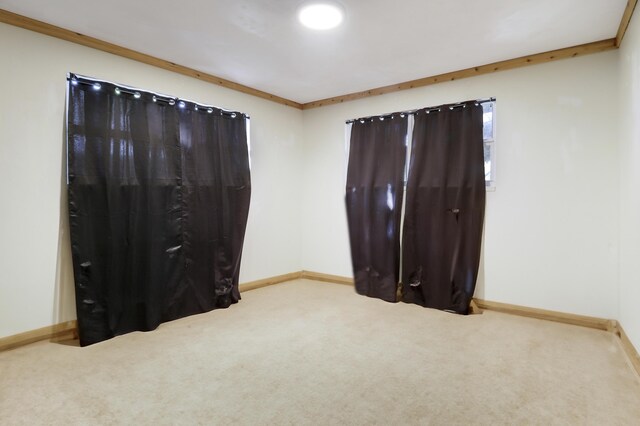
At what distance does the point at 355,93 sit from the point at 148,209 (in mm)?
2702

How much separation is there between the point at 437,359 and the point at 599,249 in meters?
1.77

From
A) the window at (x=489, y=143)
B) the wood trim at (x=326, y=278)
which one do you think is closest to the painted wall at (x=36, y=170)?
the wood trim at (x=326, y=278)

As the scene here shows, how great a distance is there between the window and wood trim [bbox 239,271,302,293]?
2.63 metres

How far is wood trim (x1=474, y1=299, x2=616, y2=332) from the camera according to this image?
9.72 feet

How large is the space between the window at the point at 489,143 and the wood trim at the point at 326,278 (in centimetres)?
199

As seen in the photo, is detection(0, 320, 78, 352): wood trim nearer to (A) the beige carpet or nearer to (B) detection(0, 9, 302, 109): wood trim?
(A) the beige carpet

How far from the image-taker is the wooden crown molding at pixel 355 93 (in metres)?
2.55

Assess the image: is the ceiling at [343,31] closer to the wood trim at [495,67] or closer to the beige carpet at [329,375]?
the wood trim at [495,67]

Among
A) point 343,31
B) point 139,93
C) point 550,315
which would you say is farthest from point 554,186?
point 139,93

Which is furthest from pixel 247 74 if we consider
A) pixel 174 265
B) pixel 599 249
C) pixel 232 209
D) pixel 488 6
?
pixel 599 249

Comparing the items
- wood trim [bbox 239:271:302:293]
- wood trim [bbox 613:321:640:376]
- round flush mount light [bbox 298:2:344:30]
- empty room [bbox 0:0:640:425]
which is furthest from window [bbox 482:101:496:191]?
wood trim [bbox 239:271:302:293]

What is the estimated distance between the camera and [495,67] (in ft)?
11.1

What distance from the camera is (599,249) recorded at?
2.99m

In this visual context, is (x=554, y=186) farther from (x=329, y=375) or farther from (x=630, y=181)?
(x=329, y=375)
